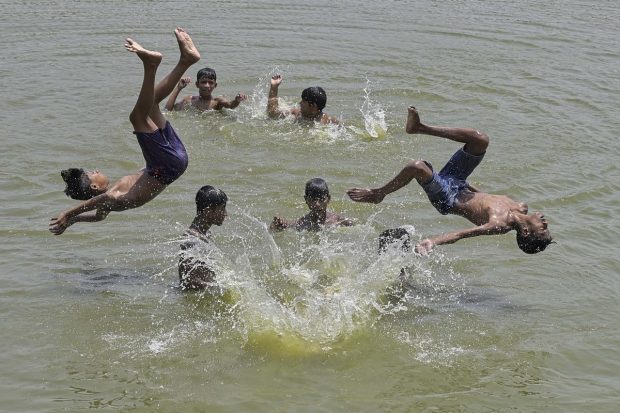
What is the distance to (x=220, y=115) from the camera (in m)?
12.0

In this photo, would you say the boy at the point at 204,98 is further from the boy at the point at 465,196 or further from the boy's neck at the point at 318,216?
the boy at the point at 465,196

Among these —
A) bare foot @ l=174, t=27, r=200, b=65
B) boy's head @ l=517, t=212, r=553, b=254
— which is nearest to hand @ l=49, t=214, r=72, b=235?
bare foot @ l=174, t=27, r=200, b=65

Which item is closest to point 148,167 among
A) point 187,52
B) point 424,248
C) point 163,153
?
point 163,153

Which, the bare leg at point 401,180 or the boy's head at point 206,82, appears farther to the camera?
the boy's head at point 206,82

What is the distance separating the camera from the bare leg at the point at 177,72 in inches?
278

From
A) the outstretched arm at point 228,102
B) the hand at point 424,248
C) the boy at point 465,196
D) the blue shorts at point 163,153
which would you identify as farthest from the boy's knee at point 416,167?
the outstretched arm at point 228,102

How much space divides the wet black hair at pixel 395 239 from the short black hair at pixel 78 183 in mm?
2662

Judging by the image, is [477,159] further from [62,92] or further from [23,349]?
[62,92]

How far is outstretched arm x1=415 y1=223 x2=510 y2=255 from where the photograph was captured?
675 centimetres

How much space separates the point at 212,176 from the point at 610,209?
14.8ft

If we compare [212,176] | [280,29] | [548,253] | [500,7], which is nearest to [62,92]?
[212,176]

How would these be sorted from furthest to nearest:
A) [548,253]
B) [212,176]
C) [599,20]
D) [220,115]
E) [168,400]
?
[599,20]
[220,115]
[212,176]
[548,253]
[168,400]

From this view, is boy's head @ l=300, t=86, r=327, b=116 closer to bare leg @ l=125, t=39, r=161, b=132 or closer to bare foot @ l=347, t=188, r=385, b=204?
bare foot @ l=347, t=188, r=385, b=204

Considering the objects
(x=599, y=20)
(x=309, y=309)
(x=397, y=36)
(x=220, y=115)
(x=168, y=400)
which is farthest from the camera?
(x=599, y=20)
